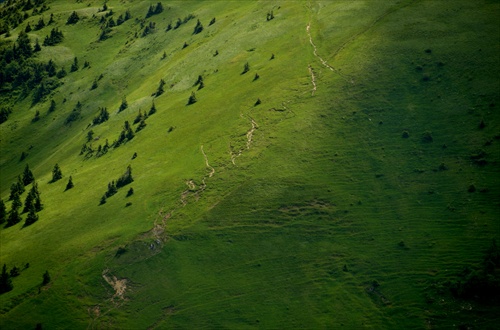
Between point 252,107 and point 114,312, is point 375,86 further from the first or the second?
point 114,312

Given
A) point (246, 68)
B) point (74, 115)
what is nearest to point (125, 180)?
point (246, 68)

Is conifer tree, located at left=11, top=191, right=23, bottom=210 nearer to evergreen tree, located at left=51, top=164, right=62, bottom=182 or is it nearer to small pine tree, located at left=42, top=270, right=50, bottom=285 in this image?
evergreen tree, located at left=51, top=164, right=62, bottom=182

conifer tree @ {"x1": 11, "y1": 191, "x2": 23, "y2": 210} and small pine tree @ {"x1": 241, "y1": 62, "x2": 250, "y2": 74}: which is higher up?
small pine tree @ {"x1": 241, "y1": 62, "x2": 250, "y2": 74}

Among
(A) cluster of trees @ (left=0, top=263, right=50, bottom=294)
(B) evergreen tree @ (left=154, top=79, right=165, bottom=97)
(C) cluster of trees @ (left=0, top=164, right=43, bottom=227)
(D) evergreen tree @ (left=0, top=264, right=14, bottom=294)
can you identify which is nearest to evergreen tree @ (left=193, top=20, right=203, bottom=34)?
(B) evergreen tree @ (left=154, top=79, right=165, bottom=97)

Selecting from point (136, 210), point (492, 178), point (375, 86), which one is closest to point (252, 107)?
point (375, 86)

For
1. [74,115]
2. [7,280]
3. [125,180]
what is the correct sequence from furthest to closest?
1. [74,115]
2. [125,180]
3. [7,280]

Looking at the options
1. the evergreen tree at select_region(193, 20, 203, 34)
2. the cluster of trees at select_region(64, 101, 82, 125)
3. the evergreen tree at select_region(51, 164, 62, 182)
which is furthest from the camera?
the evergreen tree at select_region(193, 20, 203, 34)

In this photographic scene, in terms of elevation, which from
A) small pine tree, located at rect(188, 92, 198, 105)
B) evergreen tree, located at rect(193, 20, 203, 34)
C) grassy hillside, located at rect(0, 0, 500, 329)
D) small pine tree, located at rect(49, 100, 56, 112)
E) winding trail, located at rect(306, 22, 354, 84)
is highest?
evergreen tree, located at rect(193, 20, 203, 34)

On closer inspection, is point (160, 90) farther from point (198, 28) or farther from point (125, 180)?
point (125, 180)
